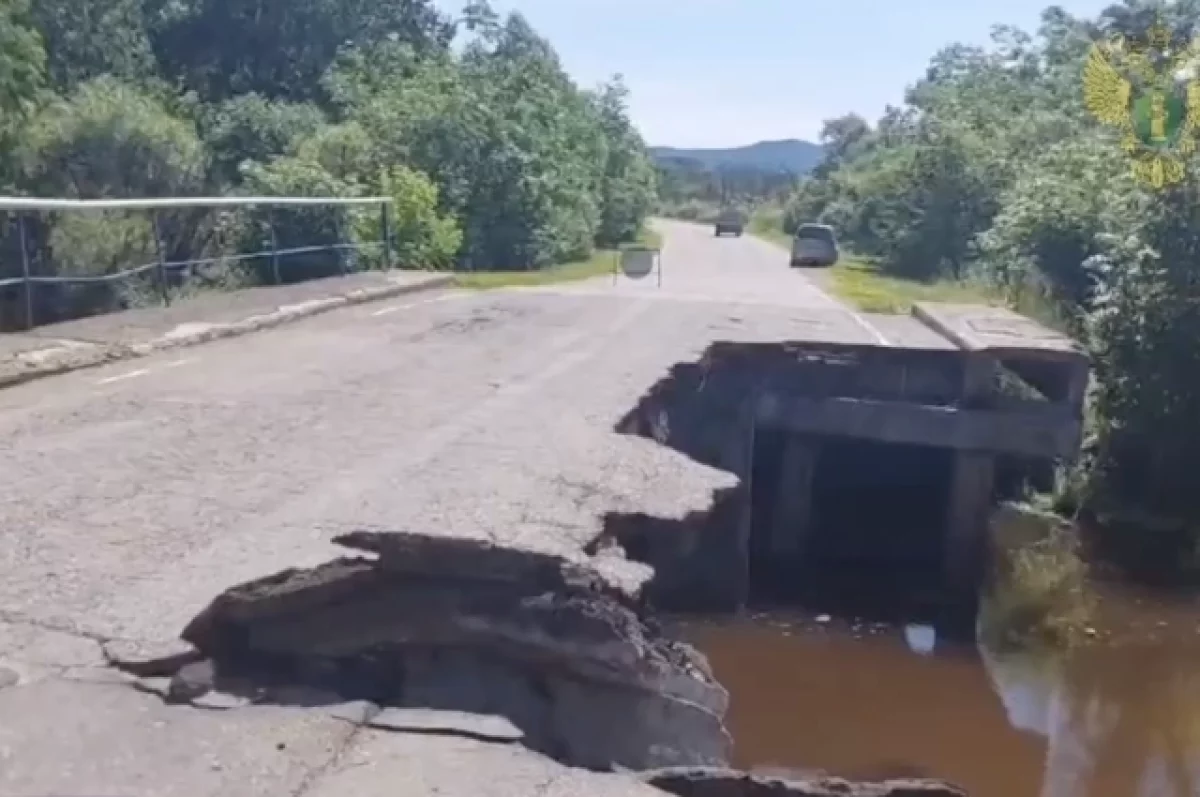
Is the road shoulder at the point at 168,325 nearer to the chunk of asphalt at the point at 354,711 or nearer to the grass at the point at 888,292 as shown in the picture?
the chunk of asphalt at the point at 354,711

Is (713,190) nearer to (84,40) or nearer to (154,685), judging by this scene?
(84,40)

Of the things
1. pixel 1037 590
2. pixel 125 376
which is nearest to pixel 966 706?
pixel 1037 590

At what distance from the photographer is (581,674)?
530 cm

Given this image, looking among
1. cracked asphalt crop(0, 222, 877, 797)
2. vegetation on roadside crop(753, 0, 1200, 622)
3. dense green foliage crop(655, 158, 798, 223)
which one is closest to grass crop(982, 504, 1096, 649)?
vegetation on roadside crop(753, 0, 1200, 622)

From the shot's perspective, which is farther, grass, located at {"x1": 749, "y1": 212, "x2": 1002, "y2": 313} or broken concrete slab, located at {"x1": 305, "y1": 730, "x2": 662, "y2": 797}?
grass, located at {"x1": 749, "y1": 212, "x2": 1002, "y2": 313}

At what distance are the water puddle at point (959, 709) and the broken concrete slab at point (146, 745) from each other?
6.08 meters

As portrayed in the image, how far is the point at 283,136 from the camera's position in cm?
3325

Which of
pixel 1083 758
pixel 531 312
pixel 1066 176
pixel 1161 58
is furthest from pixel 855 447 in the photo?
pixel 1066 176

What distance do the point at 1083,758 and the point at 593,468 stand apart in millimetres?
4893

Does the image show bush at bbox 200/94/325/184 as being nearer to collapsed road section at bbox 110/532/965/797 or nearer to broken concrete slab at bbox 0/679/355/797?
collapsed road section at bbox 110/532/965/797

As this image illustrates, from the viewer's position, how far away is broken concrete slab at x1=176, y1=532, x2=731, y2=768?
16.4ft

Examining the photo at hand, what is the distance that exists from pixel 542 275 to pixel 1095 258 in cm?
1461

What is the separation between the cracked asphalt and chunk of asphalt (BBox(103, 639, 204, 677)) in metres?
0.05

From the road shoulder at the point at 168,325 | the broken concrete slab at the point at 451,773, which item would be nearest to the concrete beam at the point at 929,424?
the road shoulder at the point at 168,325
